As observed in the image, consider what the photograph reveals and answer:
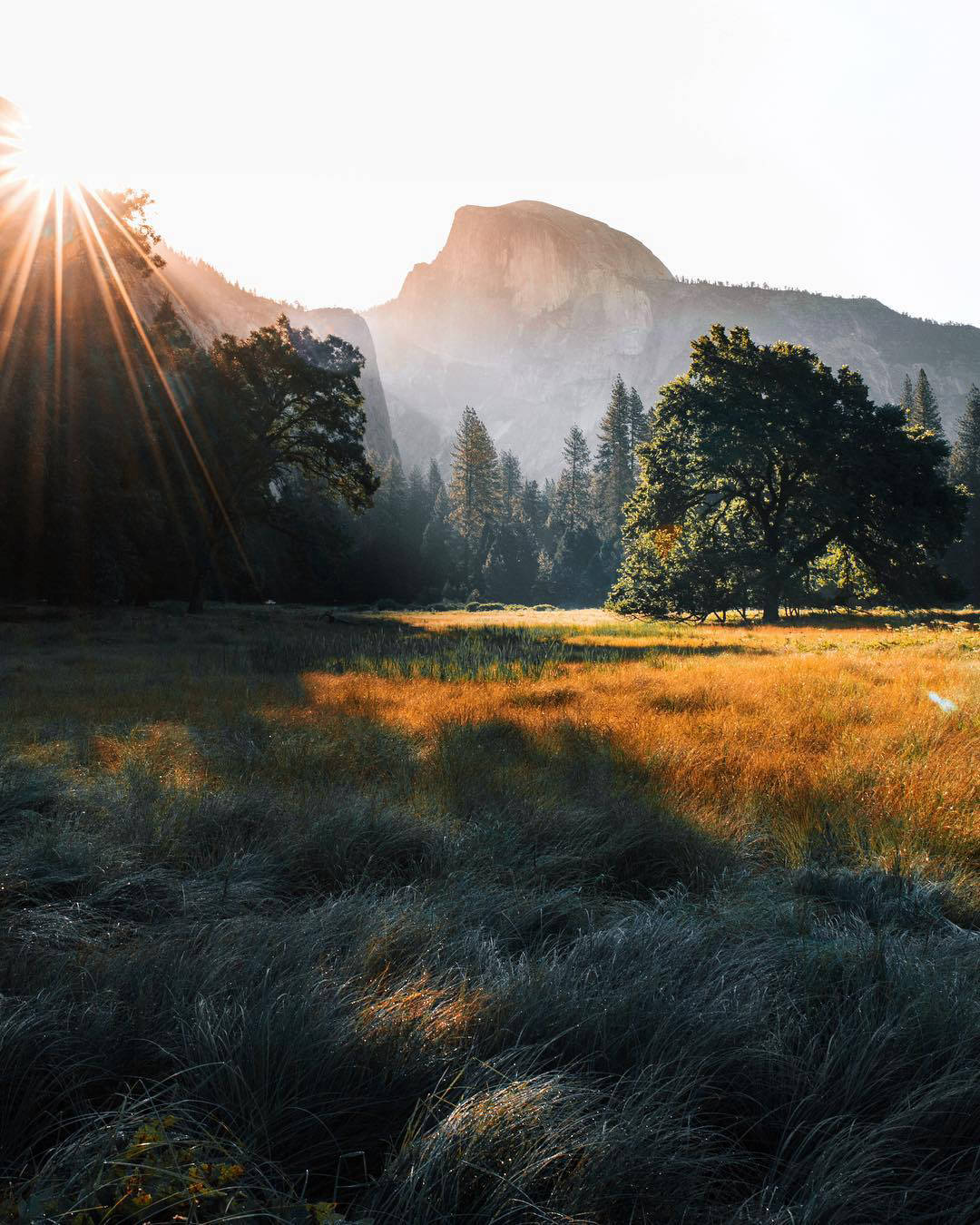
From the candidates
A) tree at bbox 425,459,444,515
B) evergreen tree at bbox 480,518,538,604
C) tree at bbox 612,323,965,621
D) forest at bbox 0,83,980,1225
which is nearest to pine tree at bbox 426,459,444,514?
tree at bbox 425,459,444,515

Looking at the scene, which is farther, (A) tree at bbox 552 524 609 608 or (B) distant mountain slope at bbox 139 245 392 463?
(B) distant mountain slope at bbox 139 245 392 463

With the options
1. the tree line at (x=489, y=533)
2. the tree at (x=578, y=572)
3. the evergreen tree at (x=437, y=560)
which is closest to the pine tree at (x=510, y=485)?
the tree line at (x=489, y=533)

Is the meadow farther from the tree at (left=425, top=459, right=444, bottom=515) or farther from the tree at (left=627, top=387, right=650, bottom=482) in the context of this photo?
the tree at (left=425, top=459, right=444, bottom=515)

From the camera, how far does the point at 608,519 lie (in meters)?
87.9

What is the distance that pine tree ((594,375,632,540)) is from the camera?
8725 centimetres

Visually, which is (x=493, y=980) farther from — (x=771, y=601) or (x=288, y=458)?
(x=288, y=458)

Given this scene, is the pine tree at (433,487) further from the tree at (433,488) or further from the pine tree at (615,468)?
the pine tree at (615,468)

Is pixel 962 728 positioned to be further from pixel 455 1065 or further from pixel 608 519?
pixel 608 519

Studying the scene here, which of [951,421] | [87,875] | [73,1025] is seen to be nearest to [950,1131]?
[73,1025]

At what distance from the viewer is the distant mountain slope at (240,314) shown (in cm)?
9912

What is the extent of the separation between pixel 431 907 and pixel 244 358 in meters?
30.8

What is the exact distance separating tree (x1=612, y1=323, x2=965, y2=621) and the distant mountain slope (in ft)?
189

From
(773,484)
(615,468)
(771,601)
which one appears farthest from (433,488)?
(771,601)

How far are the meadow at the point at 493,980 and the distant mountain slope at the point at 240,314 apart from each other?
80093 millimetres
